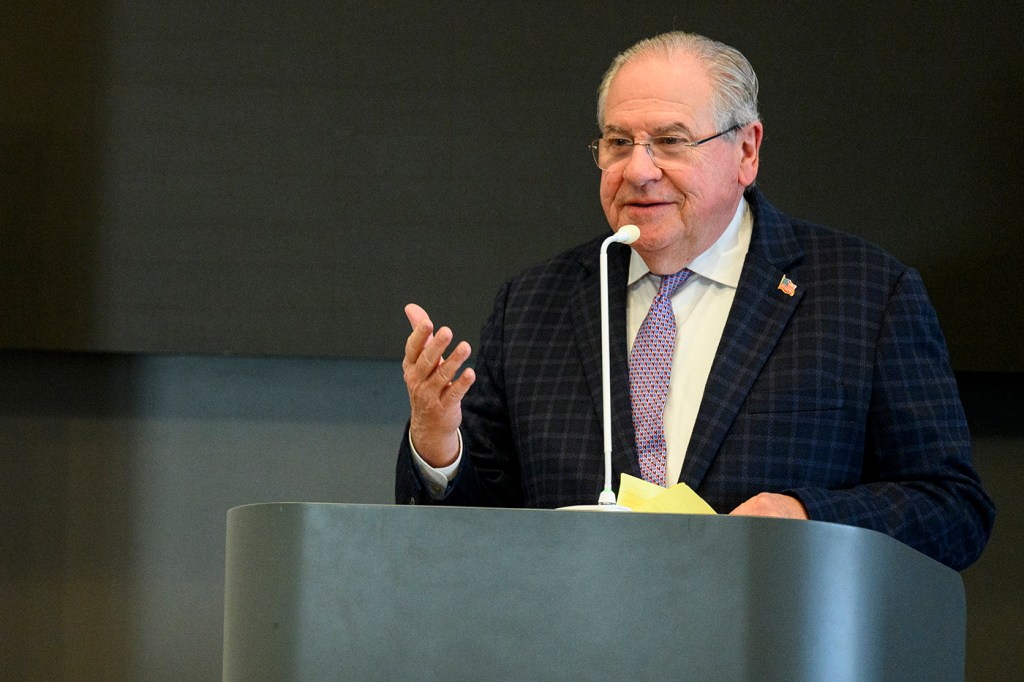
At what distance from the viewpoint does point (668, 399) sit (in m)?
2.00

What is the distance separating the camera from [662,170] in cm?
200

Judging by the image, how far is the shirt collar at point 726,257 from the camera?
2072 millimetres

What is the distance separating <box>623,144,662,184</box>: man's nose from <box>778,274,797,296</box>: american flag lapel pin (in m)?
0.25

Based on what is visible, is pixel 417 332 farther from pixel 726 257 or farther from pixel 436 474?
pixel 726 257

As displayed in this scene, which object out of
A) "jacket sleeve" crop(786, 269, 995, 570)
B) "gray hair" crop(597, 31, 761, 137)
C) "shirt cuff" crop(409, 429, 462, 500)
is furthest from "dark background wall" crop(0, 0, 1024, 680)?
"shirt cuff" crop(409, 429, 462, 500)

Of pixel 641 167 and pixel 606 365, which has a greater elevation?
pixel 641 167

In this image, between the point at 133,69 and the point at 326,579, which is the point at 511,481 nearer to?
the point at 326,579

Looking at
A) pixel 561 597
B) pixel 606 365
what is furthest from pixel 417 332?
pixel 561 597

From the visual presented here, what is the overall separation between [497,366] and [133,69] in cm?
120

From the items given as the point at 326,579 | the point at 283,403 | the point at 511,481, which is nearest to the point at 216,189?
the point at 283,403

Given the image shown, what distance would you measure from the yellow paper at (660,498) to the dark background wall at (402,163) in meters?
1.27

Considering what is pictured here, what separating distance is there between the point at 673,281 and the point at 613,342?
0.14 meters

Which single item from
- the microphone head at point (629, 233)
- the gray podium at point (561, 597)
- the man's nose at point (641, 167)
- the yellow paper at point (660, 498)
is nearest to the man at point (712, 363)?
the man's nose at point (641, 167)

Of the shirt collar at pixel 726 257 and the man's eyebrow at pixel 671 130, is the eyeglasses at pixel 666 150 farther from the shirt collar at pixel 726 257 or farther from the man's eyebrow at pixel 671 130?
the shirt collar at pixel 726 257
